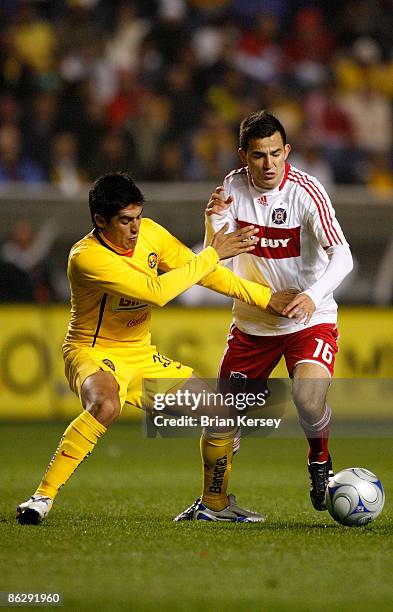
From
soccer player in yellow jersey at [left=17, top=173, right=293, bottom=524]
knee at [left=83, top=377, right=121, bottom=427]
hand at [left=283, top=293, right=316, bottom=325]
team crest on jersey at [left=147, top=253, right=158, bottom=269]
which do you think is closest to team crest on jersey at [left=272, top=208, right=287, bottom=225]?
soccer player in yellow jersey at [left=17, top=173, right=293, bottom=524]

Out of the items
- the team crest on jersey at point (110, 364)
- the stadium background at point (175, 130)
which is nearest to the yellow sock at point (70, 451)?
the team crest on jersey at point (110, 364)

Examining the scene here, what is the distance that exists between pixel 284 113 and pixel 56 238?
3.90 meters

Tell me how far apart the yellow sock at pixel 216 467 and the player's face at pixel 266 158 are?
1.50 m

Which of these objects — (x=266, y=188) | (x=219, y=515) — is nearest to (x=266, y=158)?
(x=266, y=188)

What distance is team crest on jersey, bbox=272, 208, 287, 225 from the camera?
6730 mm

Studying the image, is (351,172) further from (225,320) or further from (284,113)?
(225,320)

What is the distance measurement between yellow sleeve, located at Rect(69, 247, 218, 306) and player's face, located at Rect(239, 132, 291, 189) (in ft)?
2.08

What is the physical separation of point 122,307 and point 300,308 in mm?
1003

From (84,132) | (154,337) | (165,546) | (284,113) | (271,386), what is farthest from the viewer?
(284,113)

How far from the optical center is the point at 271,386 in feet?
24.7

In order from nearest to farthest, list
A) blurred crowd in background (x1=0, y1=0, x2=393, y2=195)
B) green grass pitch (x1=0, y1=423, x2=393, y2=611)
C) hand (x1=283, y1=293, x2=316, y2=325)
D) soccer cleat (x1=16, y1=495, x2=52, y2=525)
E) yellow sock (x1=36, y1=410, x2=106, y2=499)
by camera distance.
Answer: green grass pitch (x1=0, y1=423, x2=393, y2=611) → soccer cleat (x1=16, y1=495, x2=52, y2=525) → yellow sock (x1=36, y1=410, x2=106, y2=499) → hand (x1=283, y1=293, x2=316, y2=325) → blurred crowd in background (x1=0, y1=0, x2=393, y2=195)

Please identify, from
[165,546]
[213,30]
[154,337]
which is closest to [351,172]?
[213,30]

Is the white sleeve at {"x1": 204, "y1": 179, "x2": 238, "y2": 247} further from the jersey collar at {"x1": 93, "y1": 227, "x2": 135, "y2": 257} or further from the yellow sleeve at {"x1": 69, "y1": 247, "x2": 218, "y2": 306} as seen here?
the jersey collar at {"x1": 93, "y1": 227, "x2": 135, "y2": 257}

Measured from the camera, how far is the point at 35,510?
6.09m
